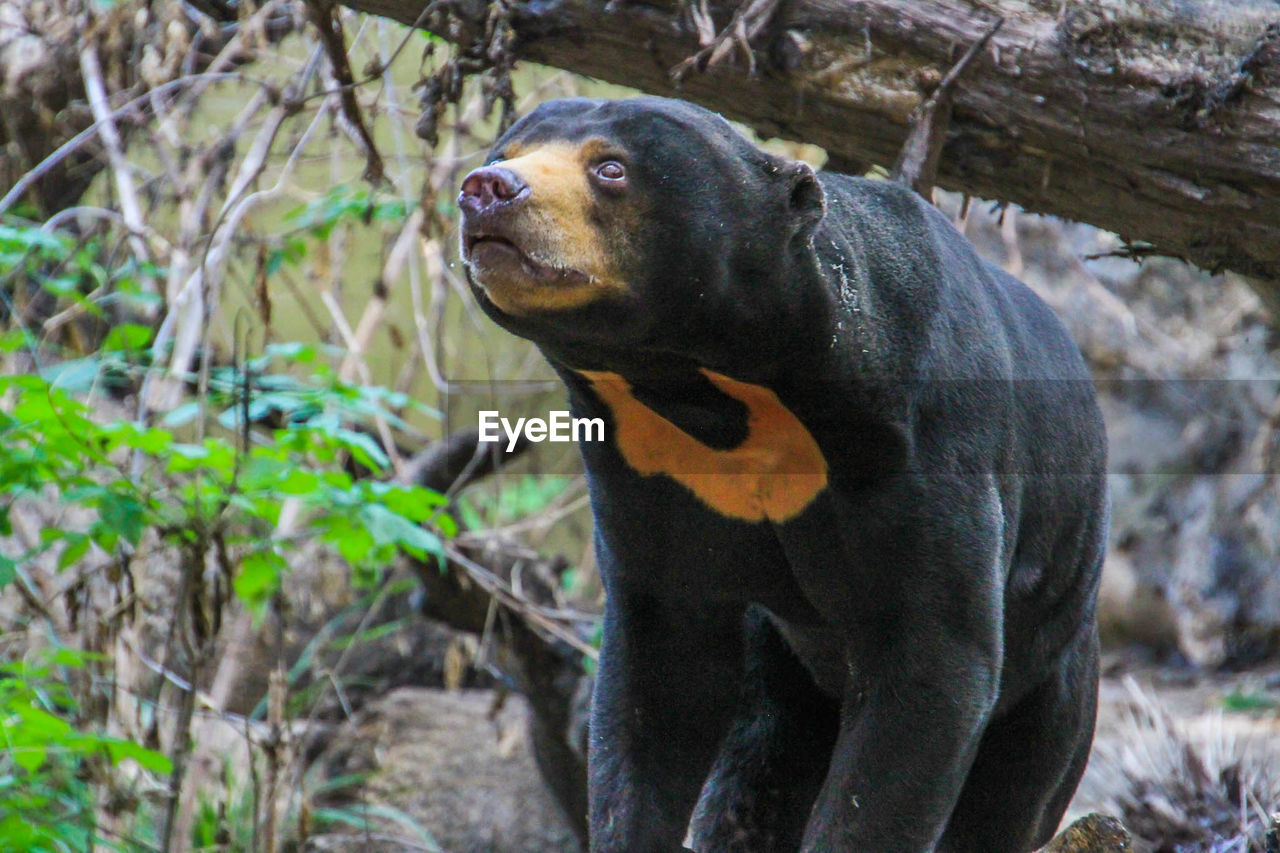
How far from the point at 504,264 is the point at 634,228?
0.61 ft

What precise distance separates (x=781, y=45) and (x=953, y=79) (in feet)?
1.12

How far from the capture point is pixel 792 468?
2070 mm

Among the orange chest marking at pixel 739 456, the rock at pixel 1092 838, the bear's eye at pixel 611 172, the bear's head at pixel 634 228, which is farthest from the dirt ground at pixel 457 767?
the bear's eye at pixel 611 172

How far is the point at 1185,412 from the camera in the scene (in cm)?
824

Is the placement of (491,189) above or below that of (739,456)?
above

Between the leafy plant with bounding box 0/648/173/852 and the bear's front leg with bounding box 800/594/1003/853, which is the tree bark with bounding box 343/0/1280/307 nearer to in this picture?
the bear's front leg with bounding box 800/594/1003/853

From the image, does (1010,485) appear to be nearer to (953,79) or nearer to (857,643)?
A: (857,643)

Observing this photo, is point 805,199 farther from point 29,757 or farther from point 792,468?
point 29,757

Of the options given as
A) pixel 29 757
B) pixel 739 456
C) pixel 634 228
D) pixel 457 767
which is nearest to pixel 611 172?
pixel 634 228

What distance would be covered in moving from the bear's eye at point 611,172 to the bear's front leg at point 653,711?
72cm

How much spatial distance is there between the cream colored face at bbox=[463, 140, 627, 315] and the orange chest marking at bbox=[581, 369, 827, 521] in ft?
1.00

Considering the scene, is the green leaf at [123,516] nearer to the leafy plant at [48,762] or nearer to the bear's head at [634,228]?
the leafy plant at [48,762]

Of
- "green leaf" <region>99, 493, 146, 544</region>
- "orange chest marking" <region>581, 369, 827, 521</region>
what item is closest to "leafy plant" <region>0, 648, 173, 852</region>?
"green leaf" <region>99, 493, 146, 544</region>

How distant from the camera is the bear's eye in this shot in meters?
1.76
